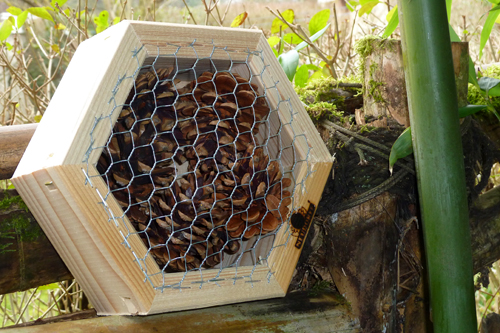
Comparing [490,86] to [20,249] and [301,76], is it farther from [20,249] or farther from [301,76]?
[20,249]

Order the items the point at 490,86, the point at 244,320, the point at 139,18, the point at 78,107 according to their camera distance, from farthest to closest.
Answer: the point at 139,18
the point at 490,86
the point at 244,320
the point at 78,107

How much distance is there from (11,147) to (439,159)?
21.3 inches

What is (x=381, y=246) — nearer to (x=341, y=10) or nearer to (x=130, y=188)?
(x=130, y=188)

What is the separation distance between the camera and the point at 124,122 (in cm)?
54

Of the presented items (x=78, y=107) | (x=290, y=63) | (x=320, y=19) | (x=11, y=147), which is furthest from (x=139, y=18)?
(x=78, y=107)

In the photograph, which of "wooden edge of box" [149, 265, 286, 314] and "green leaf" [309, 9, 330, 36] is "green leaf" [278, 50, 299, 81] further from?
"wooden edge of box" [149, 265, 286, 314]

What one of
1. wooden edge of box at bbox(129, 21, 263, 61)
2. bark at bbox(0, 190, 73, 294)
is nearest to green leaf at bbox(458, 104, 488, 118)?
wooden edge of box at bbox(129, 21, 263, 61)

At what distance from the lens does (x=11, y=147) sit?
604mm

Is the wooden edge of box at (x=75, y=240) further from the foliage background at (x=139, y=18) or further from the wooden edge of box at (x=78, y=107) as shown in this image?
the foliage background at (x=139, y=18)

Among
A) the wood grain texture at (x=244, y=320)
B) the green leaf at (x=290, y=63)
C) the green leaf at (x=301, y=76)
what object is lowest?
the wood grain texture at (x=244, y=320)

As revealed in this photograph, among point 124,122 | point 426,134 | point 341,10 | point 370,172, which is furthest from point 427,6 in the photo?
point 341,10

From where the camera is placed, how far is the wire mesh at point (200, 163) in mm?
534

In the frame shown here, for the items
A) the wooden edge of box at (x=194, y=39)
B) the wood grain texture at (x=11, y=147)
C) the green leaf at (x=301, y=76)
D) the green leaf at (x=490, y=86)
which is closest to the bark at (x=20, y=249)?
the wood grain texture at (x=11, y=147)

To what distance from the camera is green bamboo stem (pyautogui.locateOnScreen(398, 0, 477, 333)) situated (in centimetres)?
53
